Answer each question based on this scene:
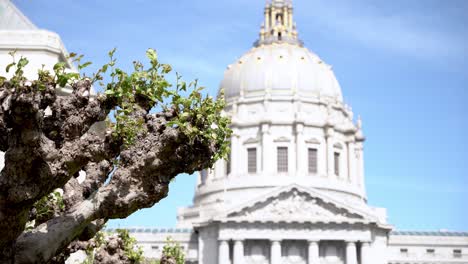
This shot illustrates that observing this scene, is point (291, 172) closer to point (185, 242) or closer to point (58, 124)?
point (185, 242)

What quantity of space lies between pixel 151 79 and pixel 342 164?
71557 mm

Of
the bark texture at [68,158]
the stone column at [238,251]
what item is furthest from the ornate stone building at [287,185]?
the bark texture at [68,158]

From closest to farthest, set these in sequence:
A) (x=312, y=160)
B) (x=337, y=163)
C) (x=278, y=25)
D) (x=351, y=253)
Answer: (x=351, y=253) → (x=312, y=160) → (x=337, y=163) → (x=278, y=25)

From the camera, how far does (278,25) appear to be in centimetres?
9600

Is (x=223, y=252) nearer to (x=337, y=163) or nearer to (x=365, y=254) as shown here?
(x=365, y=254)

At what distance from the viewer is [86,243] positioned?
714 inches

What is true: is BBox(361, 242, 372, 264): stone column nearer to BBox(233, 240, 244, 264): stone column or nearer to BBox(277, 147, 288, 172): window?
BBox(233, 240, 244, 264): stone column

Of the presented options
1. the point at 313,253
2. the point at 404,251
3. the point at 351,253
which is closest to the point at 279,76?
the point at 404,251

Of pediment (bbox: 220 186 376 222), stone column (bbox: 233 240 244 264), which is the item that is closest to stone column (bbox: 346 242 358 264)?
pediment (bbox: 220 186 376 222)

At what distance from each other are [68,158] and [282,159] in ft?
228

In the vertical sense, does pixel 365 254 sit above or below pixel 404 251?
below

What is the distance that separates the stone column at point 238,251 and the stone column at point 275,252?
2.64 metres

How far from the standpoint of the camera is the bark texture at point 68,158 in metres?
10.9

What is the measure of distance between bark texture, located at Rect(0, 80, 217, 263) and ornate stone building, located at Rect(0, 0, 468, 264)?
52.5 metres
